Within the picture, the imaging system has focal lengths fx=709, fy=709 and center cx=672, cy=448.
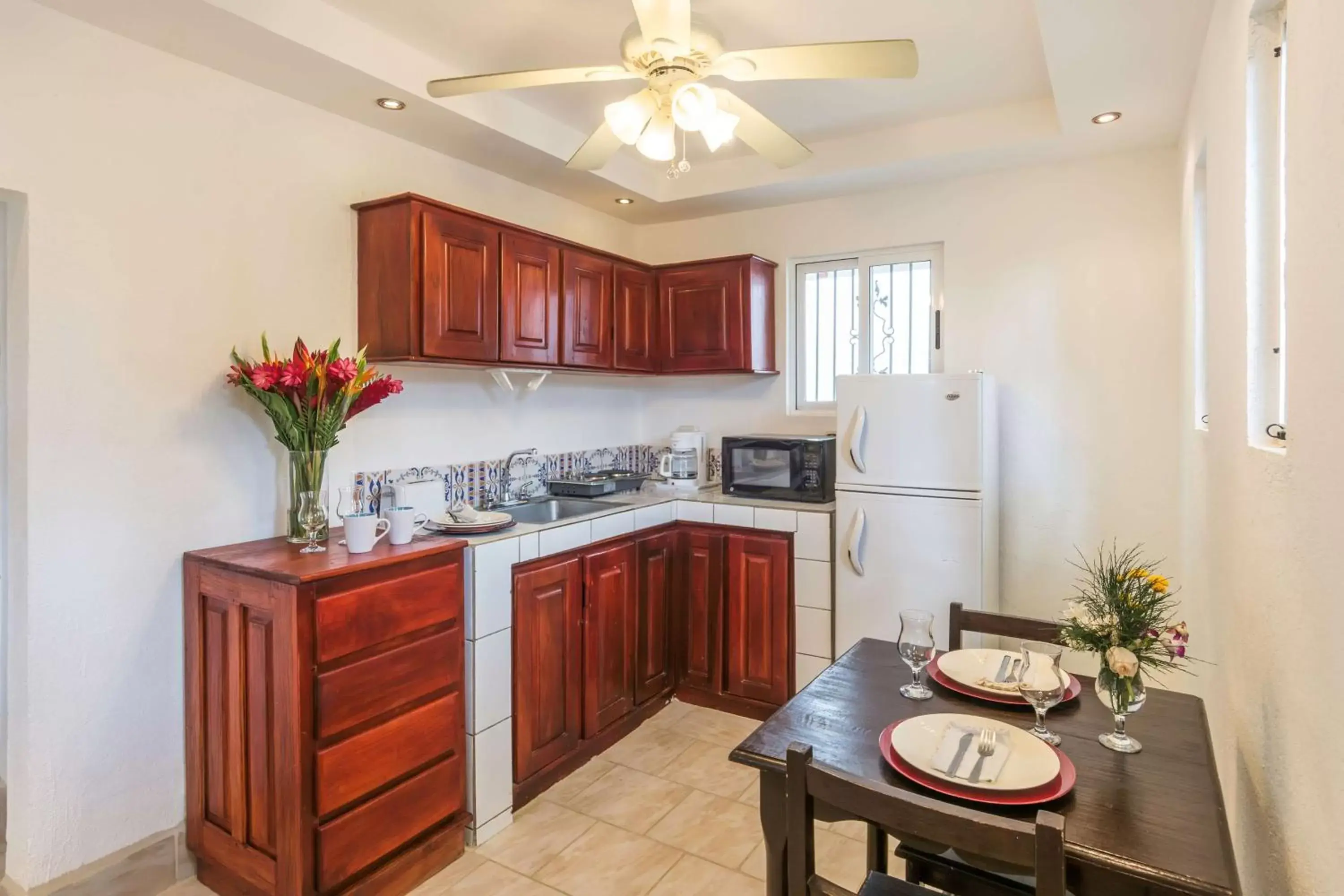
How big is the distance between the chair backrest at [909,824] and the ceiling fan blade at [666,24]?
1571mm

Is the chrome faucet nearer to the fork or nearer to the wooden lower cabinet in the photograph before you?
the wooden lower cabinet

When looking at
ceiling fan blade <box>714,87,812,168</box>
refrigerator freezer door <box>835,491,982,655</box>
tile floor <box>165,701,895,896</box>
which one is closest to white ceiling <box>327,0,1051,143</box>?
ceiling fan blade <box>714,87,812,168</box>

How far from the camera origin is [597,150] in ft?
7.59

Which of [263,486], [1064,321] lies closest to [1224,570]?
[1064,321]

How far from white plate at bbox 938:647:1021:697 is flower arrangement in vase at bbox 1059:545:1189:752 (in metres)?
0.21

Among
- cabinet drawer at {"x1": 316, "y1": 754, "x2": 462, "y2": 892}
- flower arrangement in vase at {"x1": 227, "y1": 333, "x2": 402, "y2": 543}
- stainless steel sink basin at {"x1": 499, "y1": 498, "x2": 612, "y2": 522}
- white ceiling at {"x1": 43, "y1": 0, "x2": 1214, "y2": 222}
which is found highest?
white ceiling at {"x1": 43, "y1": 0, "x2": 1214, "y2": 222}

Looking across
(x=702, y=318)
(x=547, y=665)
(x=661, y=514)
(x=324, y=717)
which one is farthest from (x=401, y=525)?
(x=702, y=318)

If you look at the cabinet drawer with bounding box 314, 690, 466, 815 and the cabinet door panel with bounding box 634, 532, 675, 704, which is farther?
the cabinet door panel with bounding box 634, 532, 675, 704

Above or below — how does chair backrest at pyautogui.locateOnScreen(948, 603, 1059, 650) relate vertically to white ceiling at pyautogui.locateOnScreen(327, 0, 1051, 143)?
below

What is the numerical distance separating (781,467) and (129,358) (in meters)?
2.51

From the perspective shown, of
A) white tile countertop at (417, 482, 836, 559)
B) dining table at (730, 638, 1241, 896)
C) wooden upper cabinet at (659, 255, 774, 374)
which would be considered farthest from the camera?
wooden upper cabinet at (659, 255, 774, 374)

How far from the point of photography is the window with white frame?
11.6ft

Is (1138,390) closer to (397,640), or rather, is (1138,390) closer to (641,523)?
(641,523)

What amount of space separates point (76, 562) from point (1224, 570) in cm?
301
